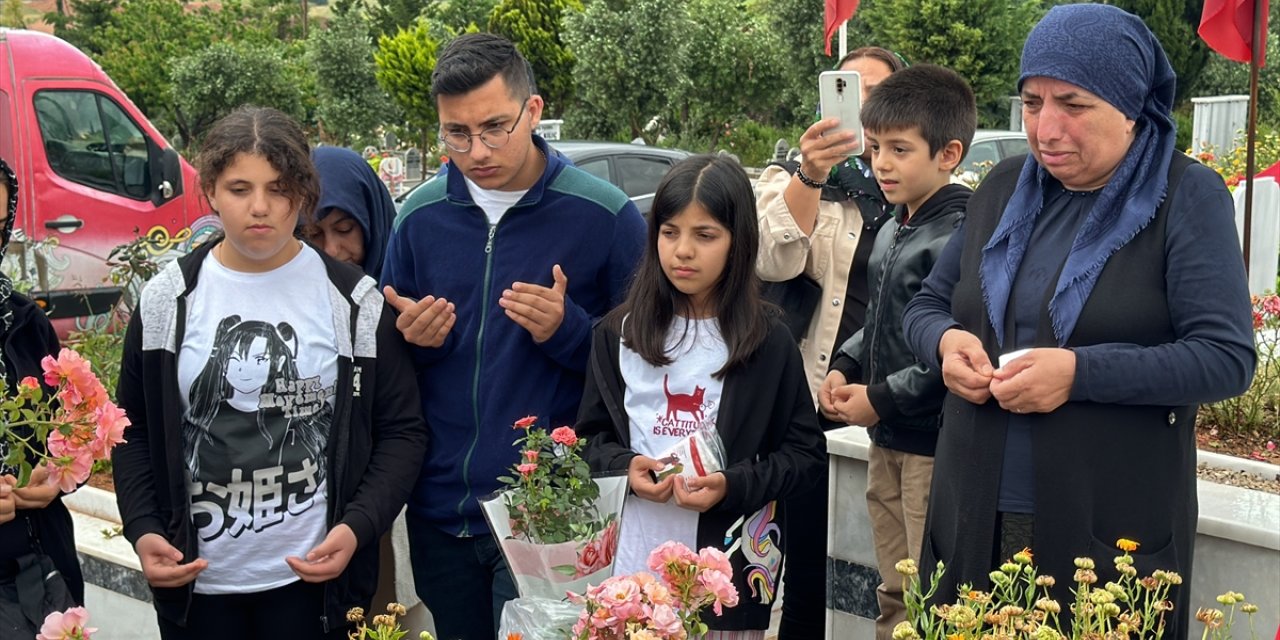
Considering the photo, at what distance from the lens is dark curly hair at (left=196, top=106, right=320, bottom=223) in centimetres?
282

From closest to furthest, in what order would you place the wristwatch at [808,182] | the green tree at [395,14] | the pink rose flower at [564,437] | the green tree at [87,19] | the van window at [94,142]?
the pink rose flower at [564,437] < the wristwatch at [808,182] < the van window at [94,142] < the green tree at [87,19] < the green tree at [395,14]

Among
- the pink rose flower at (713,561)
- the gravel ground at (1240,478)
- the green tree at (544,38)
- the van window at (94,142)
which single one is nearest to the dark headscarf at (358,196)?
the pink rose flower at (713,561)

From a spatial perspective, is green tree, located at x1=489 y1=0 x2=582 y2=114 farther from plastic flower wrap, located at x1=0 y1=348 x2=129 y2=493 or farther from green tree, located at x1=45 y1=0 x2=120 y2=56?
plastic flower wrap, located at x1=0 y1=348 x2=129 y2=493

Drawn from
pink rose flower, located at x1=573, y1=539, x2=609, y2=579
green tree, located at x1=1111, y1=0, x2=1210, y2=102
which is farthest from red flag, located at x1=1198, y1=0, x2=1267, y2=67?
green tree, located at x1=1111, y1=0, x2=1210, y2=102

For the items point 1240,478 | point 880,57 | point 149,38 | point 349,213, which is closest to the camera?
point 349,213

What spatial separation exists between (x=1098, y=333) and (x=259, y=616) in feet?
6.07

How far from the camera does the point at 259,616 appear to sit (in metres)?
2.93

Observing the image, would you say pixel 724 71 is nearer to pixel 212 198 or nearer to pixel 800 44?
pixel 800 44

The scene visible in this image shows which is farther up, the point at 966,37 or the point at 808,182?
the point at 966,37

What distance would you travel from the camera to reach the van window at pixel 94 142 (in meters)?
9.82

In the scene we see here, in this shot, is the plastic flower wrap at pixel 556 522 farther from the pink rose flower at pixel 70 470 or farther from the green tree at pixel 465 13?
the green tree at pixel 465 13

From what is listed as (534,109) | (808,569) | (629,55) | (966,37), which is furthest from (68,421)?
(966,37)

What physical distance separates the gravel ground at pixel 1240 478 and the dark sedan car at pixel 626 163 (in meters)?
7.62

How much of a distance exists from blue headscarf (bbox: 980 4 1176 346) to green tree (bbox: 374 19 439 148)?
21.6 m
